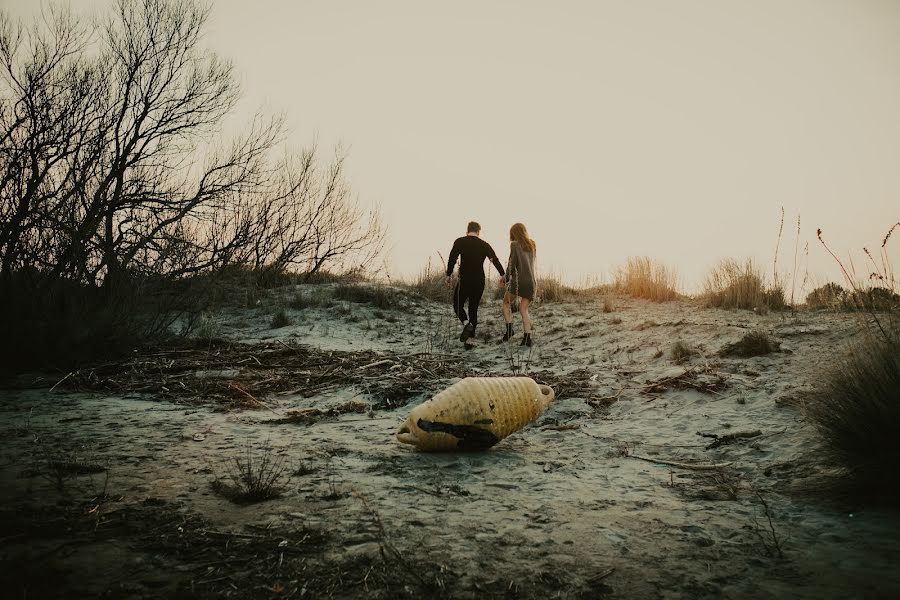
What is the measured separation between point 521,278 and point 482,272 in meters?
0.71

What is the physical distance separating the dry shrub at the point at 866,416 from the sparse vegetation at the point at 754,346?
7.70 feet

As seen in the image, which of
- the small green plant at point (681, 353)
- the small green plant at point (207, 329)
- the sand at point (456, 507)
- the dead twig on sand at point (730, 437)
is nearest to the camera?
the sand at point (456, 507)

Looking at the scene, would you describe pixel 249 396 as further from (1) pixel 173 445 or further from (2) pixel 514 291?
(2) pixel 514 291

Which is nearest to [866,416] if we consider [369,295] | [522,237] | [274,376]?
[274,376]

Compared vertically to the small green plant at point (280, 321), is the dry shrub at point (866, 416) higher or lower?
lower

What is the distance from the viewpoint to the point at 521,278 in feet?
27.0

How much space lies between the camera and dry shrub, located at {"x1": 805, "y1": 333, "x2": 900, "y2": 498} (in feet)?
7.33

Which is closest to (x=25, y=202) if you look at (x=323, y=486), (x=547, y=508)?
(x=323, y=486)

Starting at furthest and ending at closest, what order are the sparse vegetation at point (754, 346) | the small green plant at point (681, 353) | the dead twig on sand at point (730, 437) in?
the small green plant at point (681, 353) < the sparse vegetation at point (754, 346) < the dead twig on sand at point (730, 437)

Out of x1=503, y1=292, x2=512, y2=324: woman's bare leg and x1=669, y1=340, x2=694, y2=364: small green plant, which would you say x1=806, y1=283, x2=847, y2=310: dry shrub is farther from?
x1=503, y1=292, x2=512, y2=324: woman's bare leg

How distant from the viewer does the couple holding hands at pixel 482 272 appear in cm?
823

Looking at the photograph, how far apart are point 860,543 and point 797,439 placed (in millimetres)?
1280

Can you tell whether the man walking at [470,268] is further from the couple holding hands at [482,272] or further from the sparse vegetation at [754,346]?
the sparse vegetation at [754,346]

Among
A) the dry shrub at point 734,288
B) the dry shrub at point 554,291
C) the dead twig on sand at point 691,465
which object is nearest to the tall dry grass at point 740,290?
the dry shrub at point 734,288
